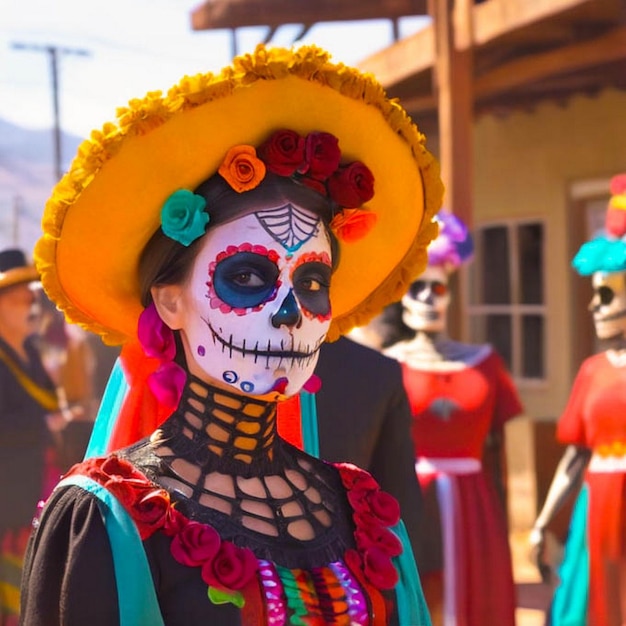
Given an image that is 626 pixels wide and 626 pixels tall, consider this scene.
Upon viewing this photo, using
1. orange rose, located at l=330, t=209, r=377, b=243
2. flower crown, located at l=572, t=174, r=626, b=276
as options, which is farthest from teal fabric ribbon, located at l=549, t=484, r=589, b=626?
orange rose, located at l=330, t=209, r=377, b=243

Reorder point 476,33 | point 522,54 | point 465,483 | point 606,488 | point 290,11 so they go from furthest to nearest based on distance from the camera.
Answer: point 290,11
point 522,54
point 476,33
point 465,483
point 606,488

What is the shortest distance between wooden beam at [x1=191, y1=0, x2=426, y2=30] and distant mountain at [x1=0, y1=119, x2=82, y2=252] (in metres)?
4.23

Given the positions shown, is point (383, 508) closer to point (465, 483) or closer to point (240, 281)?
point (240, 281)

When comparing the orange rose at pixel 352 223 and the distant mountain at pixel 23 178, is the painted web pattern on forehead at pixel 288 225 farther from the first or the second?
the distant mountain at pixel 23 178

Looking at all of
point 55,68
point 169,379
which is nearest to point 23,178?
point 55,68

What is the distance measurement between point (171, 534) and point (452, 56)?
628 centimetres

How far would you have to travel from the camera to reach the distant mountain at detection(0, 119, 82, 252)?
14469 millimetres

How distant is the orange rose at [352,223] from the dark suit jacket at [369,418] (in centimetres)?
130

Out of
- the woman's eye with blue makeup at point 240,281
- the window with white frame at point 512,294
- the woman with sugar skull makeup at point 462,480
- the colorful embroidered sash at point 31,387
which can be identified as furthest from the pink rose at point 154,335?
the window with white frame at point 512,294

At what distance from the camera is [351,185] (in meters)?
2.27

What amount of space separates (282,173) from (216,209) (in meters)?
0.12

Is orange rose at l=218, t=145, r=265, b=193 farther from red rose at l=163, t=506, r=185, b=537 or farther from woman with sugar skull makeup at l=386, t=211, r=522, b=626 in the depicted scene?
woman with sugar skull makeup at l=386, t=211, r=522, b=626

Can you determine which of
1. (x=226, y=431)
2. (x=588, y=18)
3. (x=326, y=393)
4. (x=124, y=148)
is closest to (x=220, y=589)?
(x=226, y=431)

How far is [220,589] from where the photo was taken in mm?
2033
